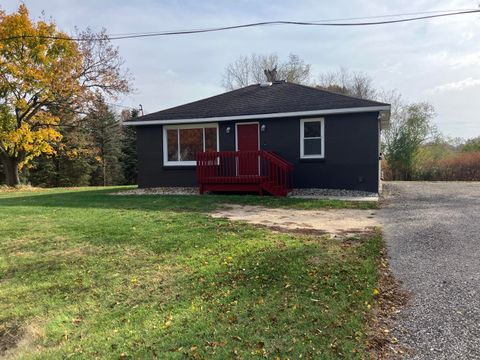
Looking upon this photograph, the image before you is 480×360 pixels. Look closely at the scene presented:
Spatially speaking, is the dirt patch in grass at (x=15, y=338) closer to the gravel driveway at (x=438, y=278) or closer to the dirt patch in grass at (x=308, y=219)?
the gravel driveway at (x=438, y=278)

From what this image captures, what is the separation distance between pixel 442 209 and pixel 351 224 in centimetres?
319

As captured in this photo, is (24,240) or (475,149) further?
(475,149)

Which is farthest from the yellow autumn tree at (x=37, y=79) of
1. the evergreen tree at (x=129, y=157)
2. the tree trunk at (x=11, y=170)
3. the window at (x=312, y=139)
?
the evergreen tree at (x=129, y=157)

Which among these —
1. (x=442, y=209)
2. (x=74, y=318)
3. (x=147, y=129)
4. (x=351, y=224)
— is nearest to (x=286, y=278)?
(x=74, y=318)

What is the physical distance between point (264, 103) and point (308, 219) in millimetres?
7053

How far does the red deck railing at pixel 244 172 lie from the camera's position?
1211cm

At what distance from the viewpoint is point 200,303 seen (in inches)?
155

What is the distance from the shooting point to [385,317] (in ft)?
11.5

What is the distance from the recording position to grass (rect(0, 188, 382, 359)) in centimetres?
321

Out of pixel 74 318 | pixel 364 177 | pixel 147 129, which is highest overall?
pixel 147 129

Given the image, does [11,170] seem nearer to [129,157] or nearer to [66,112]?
[66,112]

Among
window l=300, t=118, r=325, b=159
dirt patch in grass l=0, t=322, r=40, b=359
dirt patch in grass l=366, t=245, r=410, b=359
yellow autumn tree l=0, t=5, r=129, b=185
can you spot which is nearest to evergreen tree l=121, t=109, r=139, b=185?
yellow autumn tree l=0, t=5, r=129, b=185

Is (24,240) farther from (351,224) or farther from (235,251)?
(351,224)

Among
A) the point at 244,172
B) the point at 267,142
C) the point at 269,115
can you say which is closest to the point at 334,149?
the point at 267,142
